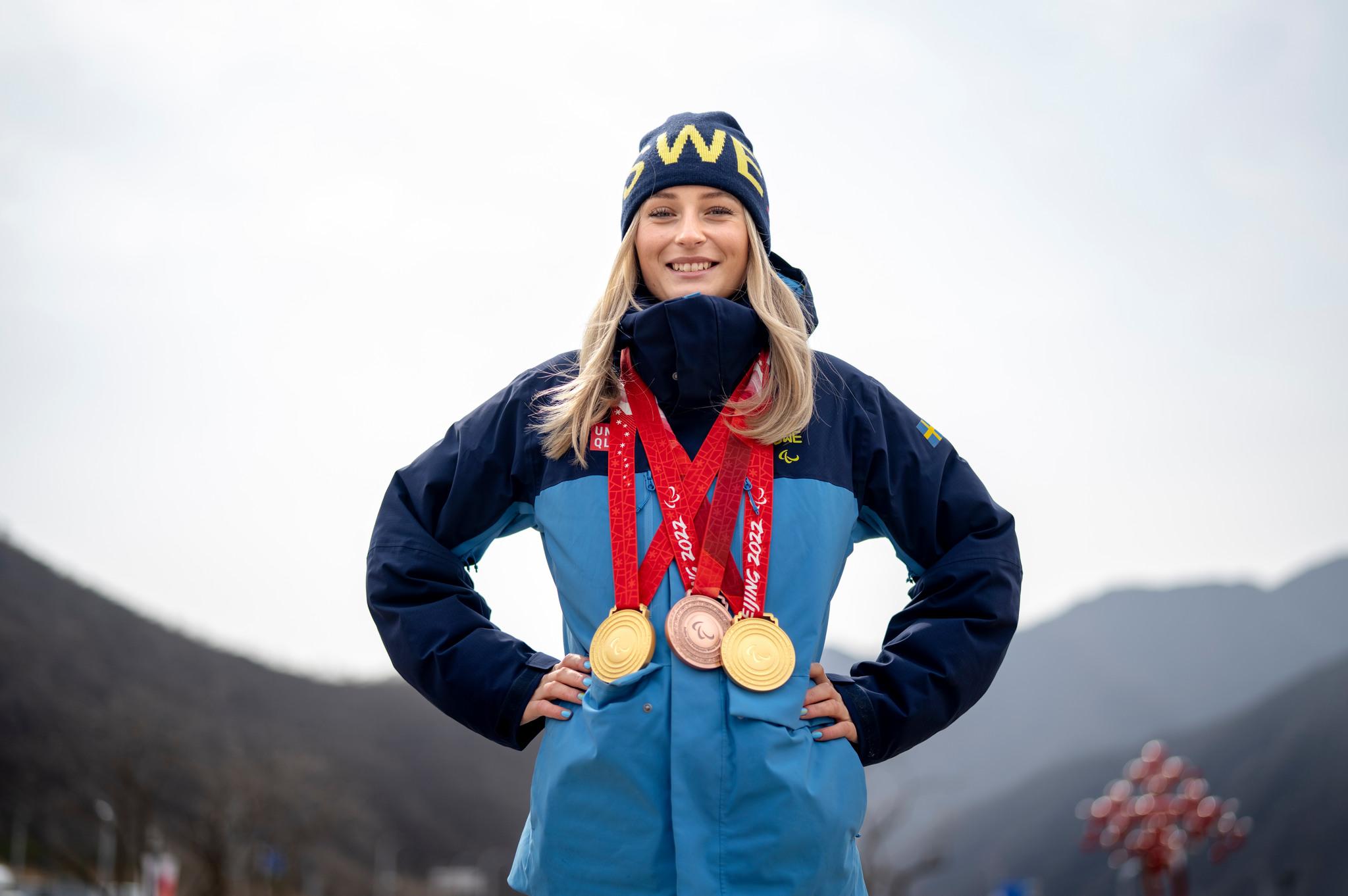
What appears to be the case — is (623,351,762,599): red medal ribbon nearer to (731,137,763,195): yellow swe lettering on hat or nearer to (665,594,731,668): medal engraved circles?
(665,594,731,668): medal engraved circles

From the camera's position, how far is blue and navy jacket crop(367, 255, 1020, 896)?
228 cm

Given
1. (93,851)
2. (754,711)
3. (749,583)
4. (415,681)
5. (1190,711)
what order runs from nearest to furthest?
(754,711), (749,583), (415,681), (93,851), (1190,711)

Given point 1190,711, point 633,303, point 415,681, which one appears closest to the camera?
point 415,681

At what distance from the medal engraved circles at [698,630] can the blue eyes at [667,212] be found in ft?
3.41

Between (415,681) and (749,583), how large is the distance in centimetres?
83

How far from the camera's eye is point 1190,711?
112 metres

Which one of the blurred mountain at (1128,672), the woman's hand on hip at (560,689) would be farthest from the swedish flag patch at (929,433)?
the blurred mountain at (1128,672)

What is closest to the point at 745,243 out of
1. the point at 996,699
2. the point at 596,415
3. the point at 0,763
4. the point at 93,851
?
the point at 596,415

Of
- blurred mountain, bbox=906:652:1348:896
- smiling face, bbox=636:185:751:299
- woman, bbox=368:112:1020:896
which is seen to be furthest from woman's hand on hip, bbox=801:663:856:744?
blurred mountain, bbox=906:652:1348:896

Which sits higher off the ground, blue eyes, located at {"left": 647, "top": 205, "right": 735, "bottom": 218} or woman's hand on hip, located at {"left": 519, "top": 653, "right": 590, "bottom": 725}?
blue eyes, located at {"left": 647, "top": 205, "right": 735, "bottom": 218}

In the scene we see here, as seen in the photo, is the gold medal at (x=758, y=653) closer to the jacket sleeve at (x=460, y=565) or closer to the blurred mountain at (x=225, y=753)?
the jacket sleeve at (x=460, y=565)

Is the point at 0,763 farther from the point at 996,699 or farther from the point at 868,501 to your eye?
the point at 996,699

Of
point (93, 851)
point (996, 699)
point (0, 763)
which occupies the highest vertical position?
point (996, 699)

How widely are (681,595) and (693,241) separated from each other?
907 mm
